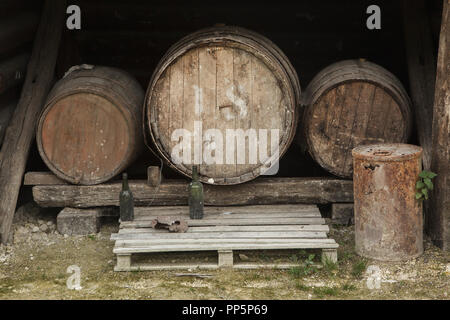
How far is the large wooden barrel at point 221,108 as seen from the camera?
528 centimetres

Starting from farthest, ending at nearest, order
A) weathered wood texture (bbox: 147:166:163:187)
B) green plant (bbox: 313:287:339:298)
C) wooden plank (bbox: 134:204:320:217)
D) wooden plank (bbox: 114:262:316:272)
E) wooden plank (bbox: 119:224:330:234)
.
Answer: weathered wood texture (bbox: 147:166:163:187) → wooden plank (bbox: 134:204:320:217) → wooden plank (bbox: 119:224:330:234) → wooden plank (bbox: 114:262:316:272) → green plant (bbox: 313:287:339:298)

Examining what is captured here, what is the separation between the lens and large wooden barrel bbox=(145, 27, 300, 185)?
5.28 metres

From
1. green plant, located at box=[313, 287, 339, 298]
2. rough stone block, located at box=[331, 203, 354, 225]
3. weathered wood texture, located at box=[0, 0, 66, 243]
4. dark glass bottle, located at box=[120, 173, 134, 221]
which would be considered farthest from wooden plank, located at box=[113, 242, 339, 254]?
weathered wood texture, located at box=[0, 0, 66, 243]

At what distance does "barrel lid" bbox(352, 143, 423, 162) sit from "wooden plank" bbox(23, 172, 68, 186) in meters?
2.37

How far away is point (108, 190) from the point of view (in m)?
5.54

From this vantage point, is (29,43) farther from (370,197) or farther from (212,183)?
(370,197)

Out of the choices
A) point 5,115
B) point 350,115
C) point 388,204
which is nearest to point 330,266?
point 388,204

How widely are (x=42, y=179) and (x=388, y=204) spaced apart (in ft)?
8.95

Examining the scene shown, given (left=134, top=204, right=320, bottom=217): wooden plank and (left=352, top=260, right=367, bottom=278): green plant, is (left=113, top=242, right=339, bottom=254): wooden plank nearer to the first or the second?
(left=352, top=260, right=367, bottom=278): green plant

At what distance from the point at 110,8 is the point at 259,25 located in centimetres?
148

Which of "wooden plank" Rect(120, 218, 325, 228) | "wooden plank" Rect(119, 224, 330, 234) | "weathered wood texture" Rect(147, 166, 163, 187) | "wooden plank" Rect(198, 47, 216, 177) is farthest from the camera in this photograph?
"weathered wood texture" Rect(147, 166, 163, 187)

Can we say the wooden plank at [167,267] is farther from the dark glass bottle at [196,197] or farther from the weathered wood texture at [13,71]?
the weathered wood texture at [13,71]

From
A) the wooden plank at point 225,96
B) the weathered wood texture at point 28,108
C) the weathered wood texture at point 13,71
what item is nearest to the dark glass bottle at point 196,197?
the wooden plank at point 225,96
